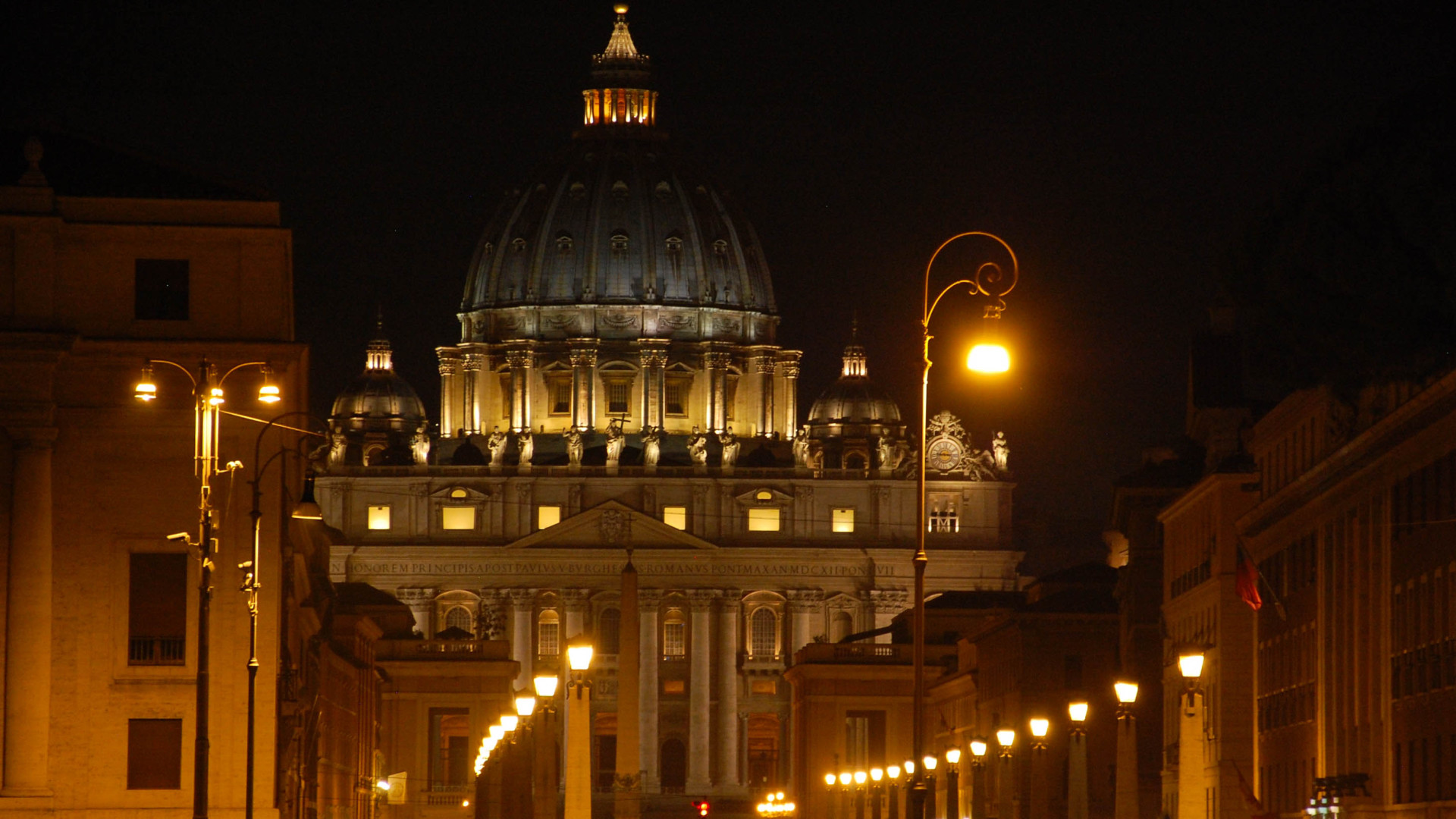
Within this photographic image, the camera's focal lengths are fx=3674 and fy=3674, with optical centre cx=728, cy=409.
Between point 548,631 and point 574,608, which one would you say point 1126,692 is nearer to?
point 574,608

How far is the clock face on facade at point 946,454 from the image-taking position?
174500 millimetres

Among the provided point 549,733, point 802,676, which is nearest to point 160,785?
point 549,733

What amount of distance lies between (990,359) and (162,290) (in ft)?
64.0

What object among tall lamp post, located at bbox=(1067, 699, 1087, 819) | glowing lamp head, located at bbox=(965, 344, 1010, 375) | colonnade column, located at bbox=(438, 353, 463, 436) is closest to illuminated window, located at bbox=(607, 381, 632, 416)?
colonnade column, located at bbox=(438, 353, 463, 436)

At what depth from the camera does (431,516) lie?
173m

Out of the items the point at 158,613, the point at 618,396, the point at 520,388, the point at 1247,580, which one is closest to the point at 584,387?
the point at 618,396

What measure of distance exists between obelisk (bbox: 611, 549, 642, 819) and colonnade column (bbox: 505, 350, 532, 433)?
10733cm

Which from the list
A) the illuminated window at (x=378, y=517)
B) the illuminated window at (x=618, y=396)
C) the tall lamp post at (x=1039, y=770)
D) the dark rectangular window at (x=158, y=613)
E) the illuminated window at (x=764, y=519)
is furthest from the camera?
the illuminated window at (x=618, y=396)

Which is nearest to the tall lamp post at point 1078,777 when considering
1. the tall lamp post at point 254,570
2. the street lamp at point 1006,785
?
the tall lamp post at point 254,570

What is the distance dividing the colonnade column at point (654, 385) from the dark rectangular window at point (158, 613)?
5334 inches

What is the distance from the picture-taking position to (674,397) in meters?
189

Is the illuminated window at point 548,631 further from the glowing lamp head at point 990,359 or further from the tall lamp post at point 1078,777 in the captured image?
the glowing lamp head at point 990,359

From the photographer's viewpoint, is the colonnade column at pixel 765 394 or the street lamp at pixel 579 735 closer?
the street lamp at pixel 579 735

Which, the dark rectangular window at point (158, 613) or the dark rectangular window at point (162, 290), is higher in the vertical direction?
the dark rectangular window at point (162, 290)
